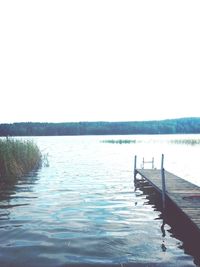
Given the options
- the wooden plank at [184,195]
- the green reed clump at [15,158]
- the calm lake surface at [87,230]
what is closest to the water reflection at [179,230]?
the calm lake surface at [87,230]

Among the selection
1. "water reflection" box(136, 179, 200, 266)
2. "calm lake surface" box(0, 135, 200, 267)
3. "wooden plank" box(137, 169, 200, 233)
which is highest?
"wooden plank" box(137, 169, 200, 233)

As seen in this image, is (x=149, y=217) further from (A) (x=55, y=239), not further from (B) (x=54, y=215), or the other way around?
(A) (x=55, y=239)

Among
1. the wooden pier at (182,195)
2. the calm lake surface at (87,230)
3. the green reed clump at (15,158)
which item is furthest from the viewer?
the green reed clump at (15,158)

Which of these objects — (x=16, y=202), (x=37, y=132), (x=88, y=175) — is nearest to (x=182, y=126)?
(x=37, y=132)

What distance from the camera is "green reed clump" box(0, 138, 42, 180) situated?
2342 centimetres

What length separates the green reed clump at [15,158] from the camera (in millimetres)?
23422

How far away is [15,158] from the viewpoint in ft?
88.0

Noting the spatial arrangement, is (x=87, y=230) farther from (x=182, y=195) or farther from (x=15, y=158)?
(x=15, y=158)

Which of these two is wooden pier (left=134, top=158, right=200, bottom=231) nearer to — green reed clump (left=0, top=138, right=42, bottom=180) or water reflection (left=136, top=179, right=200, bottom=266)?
water reflection (left=136, top=179, right=200, bottom=266)

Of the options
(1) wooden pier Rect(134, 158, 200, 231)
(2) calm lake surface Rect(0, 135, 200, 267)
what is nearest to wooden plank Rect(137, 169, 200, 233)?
(1) wooden pier Rect(134, 158, 200, 231)

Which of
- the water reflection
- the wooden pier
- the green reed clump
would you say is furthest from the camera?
the green reed clump

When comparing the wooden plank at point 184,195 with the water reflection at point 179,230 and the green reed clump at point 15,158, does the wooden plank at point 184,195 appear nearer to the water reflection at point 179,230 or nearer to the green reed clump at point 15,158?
the water reflection at point 179,230

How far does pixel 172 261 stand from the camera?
981cm

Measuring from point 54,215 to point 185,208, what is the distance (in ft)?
17.0
